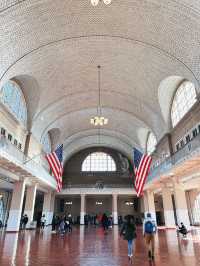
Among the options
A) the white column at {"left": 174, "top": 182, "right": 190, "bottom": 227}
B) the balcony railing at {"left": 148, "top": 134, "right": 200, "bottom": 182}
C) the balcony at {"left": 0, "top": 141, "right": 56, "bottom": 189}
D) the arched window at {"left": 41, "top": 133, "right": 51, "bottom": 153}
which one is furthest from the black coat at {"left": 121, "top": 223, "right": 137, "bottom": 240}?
the arched window at {"left": 41, "top": 133, "right": 51, "bottom": 153}

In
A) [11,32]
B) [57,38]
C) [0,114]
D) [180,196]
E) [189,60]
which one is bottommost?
[180,196]

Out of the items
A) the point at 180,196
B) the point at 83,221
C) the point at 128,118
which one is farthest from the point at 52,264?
the point at 83,221

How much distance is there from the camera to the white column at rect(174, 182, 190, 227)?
16.5 m

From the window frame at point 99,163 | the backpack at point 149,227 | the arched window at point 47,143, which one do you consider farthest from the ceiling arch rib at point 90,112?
the window frame at point 99,163

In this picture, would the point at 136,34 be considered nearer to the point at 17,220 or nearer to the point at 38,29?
the point at 38,29

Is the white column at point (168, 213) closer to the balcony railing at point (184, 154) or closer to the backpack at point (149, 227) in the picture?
the balcony railing at point (184, 154)

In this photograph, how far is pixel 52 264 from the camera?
18.6 ft

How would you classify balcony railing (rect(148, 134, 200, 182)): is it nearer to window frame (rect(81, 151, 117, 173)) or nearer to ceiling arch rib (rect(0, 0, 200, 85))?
ceiling arch rib (rect(0, 0, 200, 85))

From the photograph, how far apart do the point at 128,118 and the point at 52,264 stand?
1913 cm

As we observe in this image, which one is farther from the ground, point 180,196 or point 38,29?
point 38,29

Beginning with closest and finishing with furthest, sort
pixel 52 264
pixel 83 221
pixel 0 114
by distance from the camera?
pixel 52 264 < pixel 0 114 < pixel 83 221

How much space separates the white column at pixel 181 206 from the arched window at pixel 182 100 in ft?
17.5

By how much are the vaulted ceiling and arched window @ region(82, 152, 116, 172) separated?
15.0 m

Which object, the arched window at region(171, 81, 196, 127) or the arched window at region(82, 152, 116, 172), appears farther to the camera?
the arched window at region(82, 152, 116, 172)
